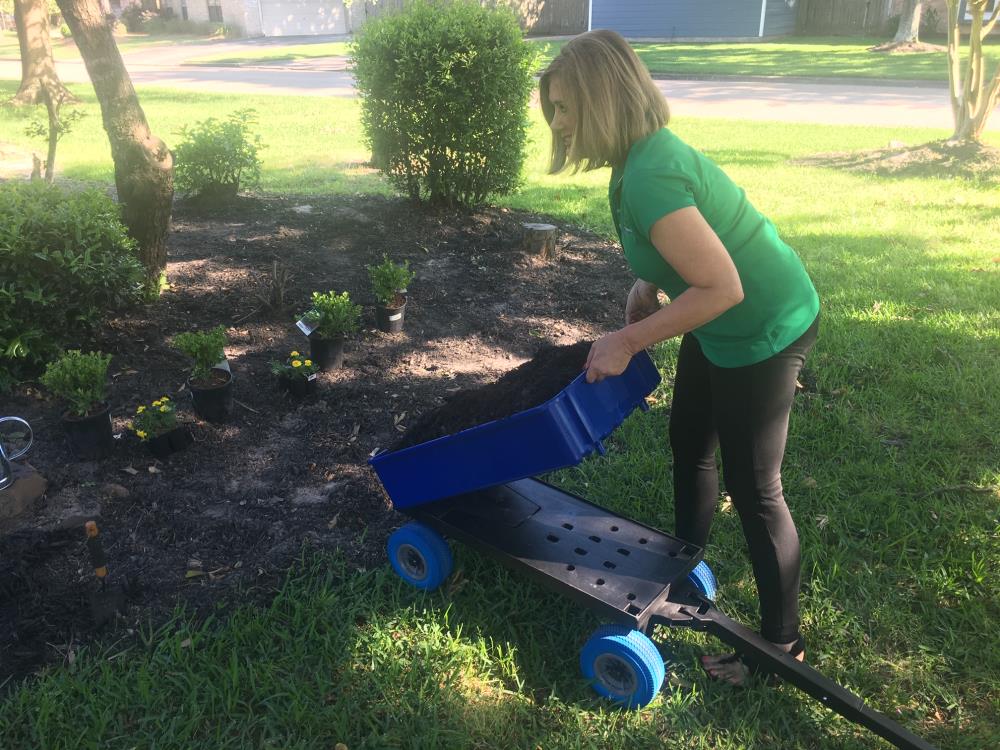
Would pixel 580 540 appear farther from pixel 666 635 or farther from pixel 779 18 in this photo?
pixel 779 18

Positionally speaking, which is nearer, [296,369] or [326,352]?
[296,369]

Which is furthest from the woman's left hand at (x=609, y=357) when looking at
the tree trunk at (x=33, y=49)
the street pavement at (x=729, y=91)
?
the tree trunk at (x=33, y=49)

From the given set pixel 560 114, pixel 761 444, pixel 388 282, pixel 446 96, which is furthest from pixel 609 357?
pixel 446 96

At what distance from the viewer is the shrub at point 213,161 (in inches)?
281

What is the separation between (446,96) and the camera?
6602 mm

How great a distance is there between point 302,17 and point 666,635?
4751 centimetres

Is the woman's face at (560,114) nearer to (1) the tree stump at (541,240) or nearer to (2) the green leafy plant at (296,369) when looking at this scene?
(2) the green leafy plant at (296,369)

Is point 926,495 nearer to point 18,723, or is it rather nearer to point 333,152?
point 18,723

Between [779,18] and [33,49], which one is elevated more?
[779,18]

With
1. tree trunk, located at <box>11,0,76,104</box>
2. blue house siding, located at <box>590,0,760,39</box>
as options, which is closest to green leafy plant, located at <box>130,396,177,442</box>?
tree trunk, located at <box>11,0,76,104</box>

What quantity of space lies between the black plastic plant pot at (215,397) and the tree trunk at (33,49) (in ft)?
40.3

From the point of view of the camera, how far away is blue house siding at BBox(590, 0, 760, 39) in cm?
3278

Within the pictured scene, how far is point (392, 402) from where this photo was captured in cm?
425

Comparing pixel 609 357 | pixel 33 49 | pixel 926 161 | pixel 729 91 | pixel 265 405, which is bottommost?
pixel 265 405
